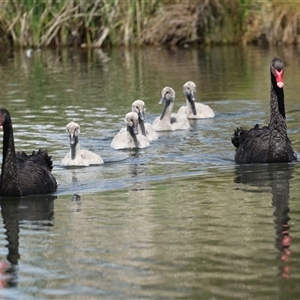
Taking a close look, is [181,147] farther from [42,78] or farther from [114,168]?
[42,78]

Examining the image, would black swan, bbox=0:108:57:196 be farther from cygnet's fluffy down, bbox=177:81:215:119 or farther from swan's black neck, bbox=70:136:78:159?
cygnet's fluffy down, bbox=177:81:215:119

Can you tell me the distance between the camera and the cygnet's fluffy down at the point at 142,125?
14.3m

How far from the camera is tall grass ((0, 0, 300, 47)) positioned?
89.7ft

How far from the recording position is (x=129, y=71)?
75.4 feet

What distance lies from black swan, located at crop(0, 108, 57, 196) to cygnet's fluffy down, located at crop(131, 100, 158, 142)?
139 inches

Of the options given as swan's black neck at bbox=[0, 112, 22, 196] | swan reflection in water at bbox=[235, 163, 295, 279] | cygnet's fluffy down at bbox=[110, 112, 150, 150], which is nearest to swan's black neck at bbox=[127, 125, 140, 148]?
cygnet's fluffy down at bbox=[110, 112, 150, 150]

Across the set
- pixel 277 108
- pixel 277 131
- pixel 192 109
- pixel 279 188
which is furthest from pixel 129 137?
pixel 279 188

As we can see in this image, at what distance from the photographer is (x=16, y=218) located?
9352mm

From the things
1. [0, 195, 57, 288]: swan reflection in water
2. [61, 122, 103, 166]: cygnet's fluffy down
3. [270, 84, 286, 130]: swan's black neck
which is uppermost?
[270, 84, 286, 130]: swan's black neck

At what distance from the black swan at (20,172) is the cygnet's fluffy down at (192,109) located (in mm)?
5714

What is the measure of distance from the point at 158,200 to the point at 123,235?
1640 millimetres

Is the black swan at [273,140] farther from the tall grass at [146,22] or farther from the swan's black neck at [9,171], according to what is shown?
the tall grass at [146,22]

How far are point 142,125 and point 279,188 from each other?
418cm

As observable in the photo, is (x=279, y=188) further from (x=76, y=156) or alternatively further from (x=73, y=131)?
(x=73, y=131)
